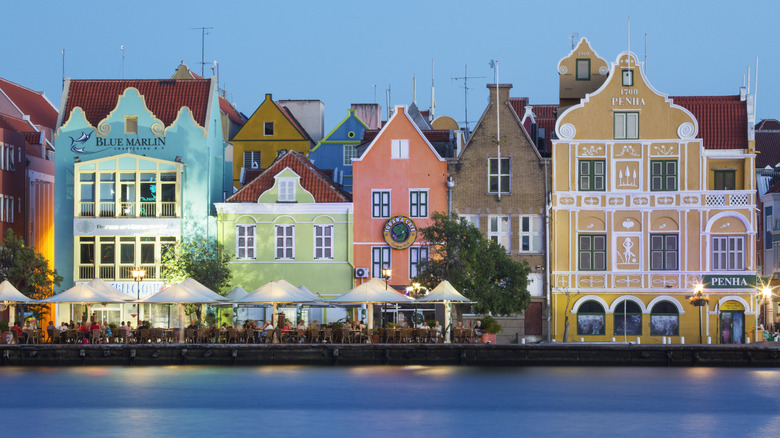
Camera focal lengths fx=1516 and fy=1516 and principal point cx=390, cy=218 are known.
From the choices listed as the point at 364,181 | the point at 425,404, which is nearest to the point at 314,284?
the point at 364,181

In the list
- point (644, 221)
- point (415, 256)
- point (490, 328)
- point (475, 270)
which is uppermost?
point (644, 221)

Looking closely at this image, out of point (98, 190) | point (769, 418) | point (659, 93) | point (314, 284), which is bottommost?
point (769, 418)

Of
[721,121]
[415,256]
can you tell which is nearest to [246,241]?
[415,256]

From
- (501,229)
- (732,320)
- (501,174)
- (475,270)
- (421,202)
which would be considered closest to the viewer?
(475,270)

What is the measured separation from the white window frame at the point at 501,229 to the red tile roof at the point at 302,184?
788 centimetres

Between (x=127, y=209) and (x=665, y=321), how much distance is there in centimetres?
2926

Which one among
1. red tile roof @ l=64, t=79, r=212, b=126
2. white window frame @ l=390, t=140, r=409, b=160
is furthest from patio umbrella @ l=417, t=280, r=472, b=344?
red tile roof @ l=64, t=79, r=212, b=126

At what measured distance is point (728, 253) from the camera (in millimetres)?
80625

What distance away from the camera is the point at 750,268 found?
80250 millimetres

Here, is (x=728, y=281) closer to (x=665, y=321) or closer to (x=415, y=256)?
(x=665, y=321)

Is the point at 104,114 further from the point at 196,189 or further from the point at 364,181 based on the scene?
the point at 364,181

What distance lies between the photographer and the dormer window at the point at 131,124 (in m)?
82.5

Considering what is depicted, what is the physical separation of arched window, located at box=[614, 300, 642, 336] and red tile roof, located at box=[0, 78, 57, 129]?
130ft

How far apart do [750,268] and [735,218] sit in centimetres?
276
